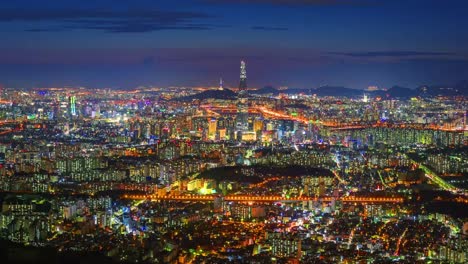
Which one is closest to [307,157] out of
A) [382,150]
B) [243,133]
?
[382,150]

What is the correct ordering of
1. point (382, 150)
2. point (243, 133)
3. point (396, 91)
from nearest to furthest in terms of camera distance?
point (382, 150) → point (243, 133) → point (396, 91)

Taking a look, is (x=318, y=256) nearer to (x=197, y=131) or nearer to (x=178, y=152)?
(x=178, y=152)

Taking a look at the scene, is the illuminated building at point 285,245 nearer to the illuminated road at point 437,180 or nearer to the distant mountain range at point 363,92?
the illuminated road at point 437,180

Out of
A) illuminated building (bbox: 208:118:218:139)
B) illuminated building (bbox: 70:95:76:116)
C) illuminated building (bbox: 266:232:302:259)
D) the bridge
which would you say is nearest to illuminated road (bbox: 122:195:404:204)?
the bridge

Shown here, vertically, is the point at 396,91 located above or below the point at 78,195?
above

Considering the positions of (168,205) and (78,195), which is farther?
(78,195)

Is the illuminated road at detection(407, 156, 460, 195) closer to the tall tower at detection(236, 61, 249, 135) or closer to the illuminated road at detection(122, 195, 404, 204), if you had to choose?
the illuminated road at detection(122, 195, 404, 204)

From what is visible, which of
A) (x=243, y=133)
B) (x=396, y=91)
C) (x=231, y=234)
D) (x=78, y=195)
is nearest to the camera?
(x=231, y=234)
